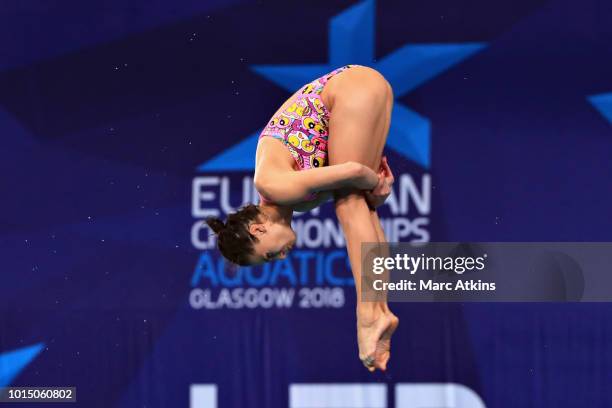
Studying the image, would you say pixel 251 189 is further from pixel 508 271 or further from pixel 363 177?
pixel 363 177

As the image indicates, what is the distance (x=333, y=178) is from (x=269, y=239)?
406 millimetres

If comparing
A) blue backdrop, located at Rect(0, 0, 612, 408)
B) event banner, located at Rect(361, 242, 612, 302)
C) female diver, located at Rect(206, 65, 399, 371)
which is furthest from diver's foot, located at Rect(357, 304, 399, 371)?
blue backdrop, located at Rect(0, 0, 612, 408)

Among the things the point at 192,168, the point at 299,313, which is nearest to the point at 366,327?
the point at 299,313

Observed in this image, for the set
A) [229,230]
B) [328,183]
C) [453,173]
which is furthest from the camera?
[453,173]

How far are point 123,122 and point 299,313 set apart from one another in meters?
1.57

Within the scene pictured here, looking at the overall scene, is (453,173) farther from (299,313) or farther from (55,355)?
(55,355)

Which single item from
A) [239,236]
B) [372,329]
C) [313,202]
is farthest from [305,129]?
[372,329]

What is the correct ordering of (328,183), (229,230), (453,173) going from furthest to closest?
(453,173) → (229,230) → (328,183)

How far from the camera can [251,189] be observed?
558 cm

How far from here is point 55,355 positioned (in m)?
5.70

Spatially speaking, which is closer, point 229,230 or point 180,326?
point 229,230

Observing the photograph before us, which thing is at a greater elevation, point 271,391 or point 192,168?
point 192,168

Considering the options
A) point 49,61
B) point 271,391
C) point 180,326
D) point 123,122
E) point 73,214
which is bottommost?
point 271,391

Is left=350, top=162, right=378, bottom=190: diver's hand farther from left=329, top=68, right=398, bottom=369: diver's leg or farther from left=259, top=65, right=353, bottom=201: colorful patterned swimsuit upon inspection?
left=259, top=65, right=353, bottom=201: colorful patterned swimsuit
